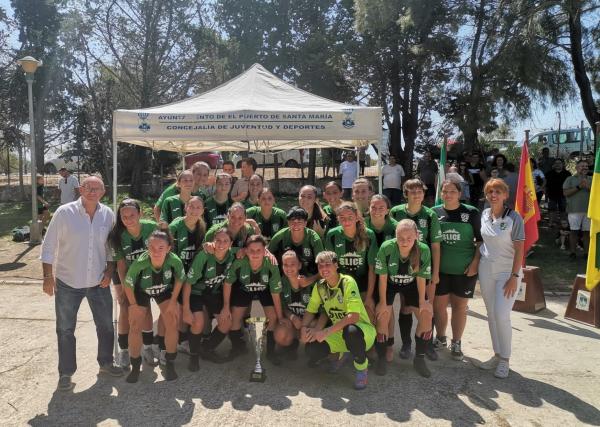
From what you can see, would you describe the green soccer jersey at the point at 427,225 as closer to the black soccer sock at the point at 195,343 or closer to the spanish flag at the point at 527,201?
the spanish flag at the point at 527,201

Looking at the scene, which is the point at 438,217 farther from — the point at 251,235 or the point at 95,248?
the point at 95,248

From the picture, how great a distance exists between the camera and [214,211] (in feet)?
16.5

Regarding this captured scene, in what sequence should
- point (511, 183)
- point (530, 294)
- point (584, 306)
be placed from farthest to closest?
point (511, 183) → point (530, 294) → point (584, 306)

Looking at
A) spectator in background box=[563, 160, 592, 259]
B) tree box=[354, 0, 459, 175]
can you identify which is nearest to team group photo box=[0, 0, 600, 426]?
spectator in background box=[563, 160, 592, 259]

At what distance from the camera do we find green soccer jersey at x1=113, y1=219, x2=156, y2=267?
4.10 meters

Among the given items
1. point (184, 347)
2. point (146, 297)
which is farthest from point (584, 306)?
point (146, 297)

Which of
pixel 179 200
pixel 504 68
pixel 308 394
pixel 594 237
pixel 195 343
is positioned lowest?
pixel 308 394

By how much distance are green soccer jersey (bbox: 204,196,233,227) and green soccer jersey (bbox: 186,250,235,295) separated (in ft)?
2.61

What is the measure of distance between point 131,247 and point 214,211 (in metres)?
1.11

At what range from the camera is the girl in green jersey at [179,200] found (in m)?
4.93

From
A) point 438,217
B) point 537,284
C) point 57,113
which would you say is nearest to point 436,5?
point 537,284

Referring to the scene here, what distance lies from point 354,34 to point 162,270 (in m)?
14.7

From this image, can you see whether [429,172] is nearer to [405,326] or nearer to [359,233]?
[405,326]

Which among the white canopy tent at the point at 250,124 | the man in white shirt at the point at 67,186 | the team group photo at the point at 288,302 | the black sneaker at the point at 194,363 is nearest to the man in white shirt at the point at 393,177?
the team group photo at the point at 288,302
